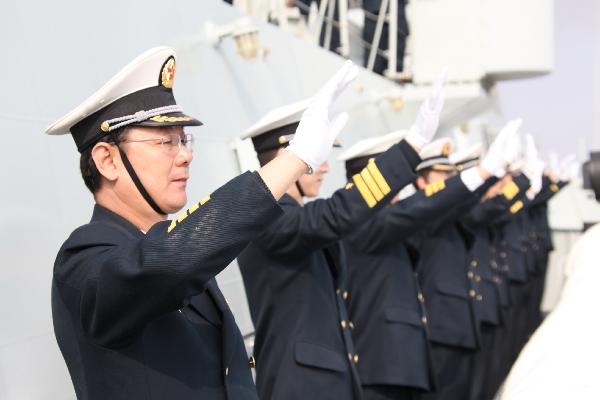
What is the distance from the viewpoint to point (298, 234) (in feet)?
7.51

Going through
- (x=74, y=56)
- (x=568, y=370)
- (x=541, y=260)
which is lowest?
(x=541, y=260)

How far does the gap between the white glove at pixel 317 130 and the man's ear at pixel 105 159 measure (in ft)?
1.07

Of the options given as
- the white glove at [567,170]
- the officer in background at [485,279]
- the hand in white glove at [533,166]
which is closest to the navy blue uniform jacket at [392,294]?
the officer in background at [485,279]

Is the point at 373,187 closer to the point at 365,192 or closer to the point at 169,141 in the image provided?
the point at 365,192

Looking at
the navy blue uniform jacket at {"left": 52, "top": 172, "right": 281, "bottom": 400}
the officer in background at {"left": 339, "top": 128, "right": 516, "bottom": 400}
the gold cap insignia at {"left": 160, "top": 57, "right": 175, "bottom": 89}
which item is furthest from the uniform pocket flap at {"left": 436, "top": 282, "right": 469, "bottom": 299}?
the gold cap insignia at {"left": 160, "top": 57, "right": 175, "bottom": 89}

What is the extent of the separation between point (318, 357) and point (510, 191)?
9.45ft

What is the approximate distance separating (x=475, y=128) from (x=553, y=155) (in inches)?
85.2

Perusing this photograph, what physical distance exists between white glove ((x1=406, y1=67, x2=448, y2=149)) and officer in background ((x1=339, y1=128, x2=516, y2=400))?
61 cm

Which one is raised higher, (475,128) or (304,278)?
(304,278)

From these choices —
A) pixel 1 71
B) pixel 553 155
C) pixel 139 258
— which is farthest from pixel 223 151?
pixel 553 155

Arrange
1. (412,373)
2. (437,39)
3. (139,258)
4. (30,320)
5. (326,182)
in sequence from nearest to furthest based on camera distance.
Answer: (139,258), (30,320), (412,373), (326,182), (437,39)

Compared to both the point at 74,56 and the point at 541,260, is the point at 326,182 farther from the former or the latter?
the point at 541,260

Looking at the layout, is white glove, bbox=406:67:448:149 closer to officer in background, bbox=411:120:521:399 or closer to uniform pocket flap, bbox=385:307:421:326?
uniform pocket flap, bbox=385:307:421:326

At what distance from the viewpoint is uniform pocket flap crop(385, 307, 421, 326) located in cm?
310
